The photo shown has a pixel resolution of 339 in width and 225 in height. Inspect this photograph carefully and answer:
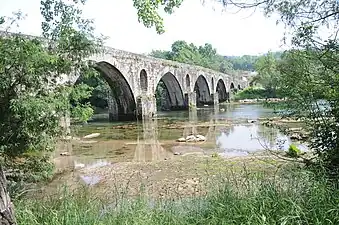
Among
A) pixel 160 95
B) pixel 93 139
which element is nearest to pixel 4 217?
pixel 93 139

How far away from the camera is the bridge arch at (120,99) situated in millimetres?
27062

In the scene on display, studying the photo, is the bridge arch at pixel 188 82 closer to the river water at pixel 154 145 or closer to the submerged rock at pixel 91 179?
the river water at pixel 154 145

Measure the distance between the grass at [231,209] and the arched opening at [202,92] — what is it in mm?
45044

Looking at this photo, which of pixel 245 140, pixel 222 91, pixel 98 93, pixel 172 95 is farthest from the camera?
pixel 222 91

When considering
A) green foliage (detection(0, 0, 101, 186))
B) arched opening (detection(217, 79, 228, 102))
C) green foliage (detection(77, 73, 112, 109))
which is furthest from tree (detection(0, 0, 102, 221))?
arched opening (detection(217, 79, 228, 102))

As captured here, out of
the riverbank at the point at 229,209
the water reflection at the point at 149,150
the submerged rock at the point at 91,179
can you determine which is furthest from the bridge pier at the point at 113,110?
the riverbank at the point at 229,209

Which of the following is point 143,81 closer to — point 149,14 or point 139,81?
point 139,81

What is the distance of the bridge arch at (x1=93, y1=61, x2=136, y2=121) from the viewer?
27.1 meters

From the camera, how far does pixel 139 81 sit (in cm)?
2861

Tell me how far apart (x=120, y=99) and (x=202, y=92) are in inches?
919

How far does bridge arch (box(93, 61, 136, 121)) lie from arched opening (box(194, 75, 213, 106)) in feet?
72.0

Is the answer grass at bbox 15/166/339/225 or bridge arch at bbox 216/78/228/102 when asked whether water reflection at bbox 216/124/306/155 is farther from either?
bridge arch at bbox 216/78/228/102

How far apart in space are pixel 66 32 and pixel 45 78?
1265 millimetres

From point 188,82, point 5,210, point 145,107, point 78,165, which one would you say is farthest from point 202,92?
point 5,210
